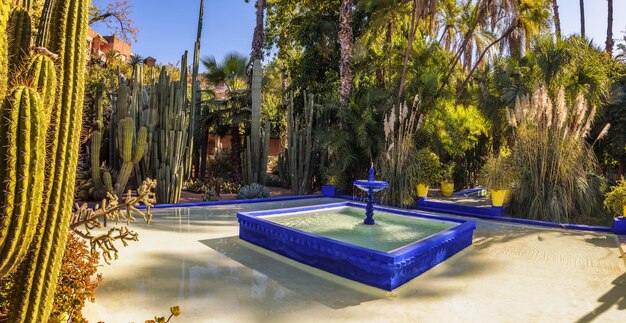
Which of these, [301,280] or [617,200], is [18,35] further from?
[617,200]

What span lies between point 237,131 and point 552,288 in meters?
11.7

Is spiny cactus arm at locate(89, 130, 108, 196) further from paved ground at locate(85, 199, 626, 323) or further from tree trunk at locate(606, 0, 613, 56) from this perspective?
tree trunk at locate(606, 0, 613, 56)

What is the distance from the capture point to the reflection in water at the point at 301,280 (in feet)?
12.2

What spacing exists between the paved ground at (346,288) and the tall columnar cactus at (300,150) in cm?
610

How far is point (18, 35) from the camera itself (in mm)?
2469

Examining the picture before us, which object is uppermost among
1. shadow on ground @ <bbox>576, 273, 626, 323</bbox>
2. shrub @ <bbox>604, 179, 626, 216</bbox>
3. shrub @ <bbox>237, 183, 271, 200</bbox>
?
shrub @ <bbox>604, 179, 626, 216</bbox>

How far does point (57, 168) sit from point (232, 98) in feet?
41.5

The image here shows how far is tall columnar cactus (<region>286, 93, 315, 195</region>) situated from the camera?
11805 millimetres

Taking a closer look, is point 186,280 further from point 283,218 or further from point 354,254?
point 283,218

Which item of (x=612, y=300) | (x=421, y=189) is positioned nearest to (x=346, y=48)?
(x=421, y=189)

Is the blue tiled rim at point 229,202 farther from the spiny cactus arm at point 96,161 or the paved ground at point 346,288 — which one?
the paved ground at point 346,288

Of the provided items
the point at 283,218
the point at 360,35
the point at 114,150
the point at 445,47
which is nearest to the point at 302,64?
the point at 360,35

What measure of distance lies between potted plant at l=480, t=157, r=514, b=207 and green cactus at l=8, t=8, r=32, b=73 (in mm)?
8163

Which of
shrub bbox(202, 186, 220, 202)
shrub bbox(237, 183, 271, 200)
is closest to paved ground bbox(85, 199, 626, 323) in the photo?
shrub bbox(202, 186, 220, 202)
